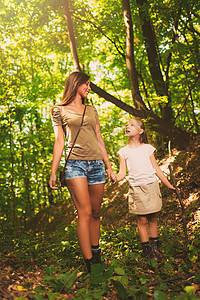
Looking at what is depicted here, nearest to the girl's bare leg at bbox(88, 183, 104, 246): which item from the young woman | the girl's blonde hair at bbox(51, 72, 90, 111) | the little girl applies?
the young woman

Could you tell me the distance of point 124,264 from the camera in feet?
11.9

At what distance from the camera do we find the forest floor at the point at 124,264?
257 cm

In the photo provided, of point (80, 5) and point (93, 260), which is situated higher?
point (80, 5)

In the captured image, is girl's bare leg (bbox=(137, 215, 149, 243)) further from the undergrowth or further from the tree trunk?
the tree trunk

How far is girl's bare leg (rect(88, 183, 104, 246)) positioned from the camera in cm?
341

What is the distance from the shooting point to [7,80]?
8.85 m

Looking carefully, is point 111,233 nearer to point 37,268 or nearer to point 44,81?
point 37,268

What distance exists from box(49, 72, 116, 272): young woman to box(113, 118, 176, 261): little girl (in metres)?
0.35

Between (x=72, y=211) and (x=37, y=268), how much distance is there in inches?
270

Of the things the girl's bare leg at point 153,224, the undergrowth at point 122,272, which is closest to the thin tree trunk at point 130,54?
the undergrowth at point 122,272

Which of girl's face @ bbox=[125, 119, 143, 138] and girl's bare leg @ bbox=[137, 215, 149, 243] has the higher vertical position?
girl's face @ bbox=[125, 119, 143, 138]

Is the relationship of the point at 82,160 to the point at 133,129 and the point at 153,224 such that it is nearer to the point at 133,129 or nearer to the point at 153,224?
the point at 133,129

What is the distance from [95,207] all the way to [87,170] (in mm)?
519

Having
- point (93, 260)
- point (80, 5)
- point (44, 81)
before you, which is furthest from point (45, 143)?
point (93, 260)
